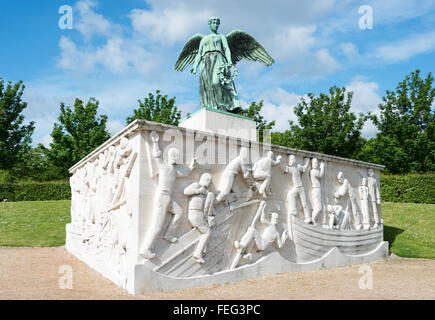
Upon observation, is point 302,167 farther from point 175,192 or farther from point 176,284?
point 176,284

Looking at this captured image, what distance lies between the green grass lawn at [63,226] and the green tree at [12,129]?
7975 mm

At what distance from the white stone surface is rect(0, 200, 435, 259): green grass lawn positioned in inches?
90.1

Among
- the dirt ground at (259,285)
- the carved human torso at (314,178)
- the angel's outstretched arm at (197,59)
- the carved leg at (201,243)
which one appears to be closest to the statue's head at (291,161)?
the carved human torso at (314,178)

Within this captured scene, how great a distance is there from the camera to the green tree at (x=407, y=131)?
2434cm

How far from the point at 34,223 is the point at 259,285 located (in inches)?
468

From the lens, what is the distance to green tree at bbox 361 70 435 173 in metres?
24.3

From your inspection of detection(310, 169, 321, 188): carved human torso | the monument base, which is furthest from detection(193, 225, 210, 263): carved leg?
detection(310, 169, 321, 188): carved human torso

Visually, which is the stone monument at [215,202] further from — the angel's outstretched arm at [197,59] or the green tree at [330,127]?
the green tree at [330,127]

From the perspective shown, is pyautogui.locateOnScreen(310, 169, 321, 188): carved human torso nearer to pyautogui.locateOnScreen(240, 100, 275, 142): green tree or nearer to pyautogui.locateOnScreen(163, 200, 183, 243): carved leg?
pyautogui.locateOnScreen(163, 200, 183, 243): carved leg

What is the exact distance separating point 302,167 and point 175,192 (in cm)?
377

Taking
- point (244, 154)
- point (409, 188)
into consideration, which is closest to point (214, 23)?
point (244, 154)

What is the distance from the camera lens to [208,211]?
7.24 meters

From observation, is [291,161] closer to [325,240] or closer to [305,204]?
[305,204]

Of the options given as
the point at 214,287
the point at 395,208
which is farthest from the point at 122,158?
the point at 395,208
